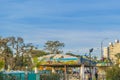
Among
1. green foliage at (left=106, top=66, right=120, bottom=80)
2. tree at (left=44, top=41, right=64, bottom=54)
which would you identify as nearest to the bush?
green foliage at (left=106, top=66, right=120, bottom=80)

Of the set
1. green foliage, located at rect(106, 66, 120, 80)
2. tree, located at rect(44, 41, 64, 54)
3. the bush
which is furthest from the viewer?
tree, located at rect(44, 41, 64, 54)

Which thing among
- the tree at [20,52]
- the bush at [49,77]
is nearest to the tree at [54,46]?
the tree at [20,52]

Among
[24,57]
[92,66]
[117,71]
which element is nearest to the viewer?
[117,71]

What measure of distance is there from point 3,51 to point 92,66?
20.6m

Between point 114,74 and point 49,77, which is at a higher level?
point 49,77

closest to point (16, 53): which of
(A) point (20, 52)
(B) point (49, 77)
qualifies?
(A) point (20, 52)

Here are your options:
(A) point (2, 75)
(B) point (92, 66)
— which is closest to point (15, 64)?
(B) point (92, 66)

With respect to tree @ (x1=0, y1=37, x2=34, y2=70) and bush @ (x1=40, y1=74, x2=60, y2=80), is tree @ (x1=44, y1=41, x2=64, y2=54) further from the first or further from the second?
bush @ (x1=40, y1=74, x2=60, y2=80)

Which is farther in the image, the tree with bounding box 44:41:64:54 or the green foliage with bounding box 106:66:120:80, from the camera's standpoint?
the tree with bounding box 44:41:64:54

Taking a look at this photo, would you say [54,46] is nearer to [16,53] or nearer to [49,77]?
[16,53]

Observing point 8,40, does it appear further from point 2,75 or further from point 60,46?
point 2,75

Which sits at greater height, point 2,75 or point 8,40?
point 8,40

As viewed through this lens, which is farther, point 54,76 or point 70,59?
point 70,59

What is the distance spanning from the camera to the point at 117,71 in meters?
59.1
